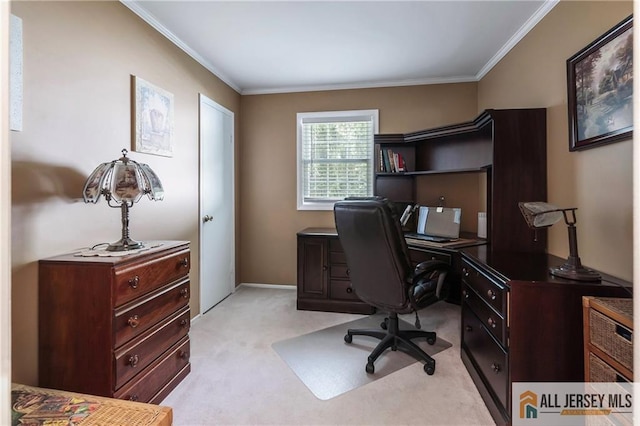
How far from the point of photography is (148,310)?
1665mm

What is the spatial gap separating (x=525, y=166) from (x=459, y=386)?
1580 millimetres

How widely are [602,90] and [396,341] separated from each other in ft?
6.56

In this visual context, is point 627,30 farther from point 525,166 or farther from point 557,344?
point 557,344

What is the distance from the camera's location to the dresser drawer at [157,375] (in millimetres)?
1545

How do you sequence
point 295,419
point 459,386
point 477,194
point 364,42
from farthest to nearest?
point 477,194, point 364,42, point 459,386, point 295,419

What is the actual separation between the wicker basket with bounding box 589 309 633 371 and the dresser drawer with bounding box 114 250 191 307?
2033 millimetres

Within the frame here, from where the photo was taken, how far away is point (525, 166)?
85.2 inches

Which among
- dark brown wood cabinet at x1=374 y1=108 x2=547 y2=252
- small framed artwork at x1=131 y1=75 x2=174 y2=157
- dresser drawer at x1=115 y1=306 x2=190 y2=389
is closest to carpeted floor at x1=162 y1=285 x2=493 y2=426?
dresser drawer at x1=115 y1=306 x2=190 y2=389

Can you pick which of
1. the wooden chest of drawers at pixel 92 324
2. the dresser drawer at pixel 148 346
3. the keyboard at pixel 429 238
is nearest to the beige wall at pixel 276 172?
the keyboard at pixel 429 238

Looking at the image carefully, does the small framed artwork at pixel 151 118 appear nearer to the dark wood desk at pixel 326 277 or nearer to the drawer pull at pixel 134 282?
the drawer pull at pixel 134 282

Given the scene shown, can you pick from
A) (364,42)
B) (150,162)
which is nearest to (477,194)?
(364,42)

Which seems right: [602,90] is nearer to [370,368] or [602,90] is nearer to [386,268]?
[386,268]

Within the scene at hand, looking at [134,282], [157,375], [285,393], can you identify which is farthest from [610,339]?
[157,375]

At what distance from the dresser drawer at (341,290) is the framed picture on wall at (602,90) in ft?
7.05
